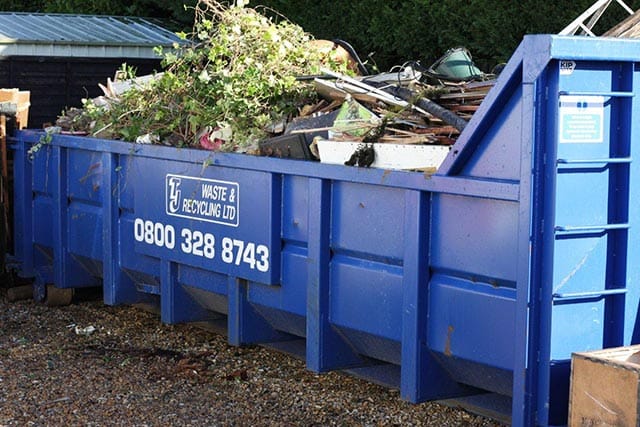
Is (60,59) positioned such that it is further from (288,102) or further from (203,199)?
(203,199)

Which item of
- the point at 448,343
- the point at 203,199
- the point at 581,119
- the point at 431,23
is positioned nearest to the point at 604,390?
the point at 448,343

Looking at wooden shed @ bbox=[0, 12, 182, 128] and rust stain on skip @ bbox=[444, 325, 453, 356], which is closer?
rust stain on skip @ bbox=[444, 325, 453, 356]

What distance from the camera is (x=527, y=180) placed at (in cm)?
443

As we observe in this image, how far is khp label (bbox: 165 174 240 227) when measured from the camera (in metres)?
6.28

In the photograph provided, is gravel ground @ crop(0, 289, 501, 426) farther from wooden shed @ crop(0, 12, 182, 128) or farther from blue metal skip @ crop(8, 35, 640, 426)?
wooden shed @ crop(0, 12, 182, 128)

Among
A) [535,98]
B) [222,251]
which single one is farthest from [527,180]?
[222,251]

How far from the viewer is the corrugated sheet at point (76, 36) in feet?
Answer: 38.6

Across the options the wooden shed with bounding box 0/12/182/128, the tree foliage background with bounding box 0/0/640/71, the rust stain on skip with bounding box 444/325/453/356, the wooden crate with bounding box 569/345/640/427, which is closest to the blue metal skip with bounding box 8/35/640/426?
the rust stain on skip with bounding box 444/325/453/356

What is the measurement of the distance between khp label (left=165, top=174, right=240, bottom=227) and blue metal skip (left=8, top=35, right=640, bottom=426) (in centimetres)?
1

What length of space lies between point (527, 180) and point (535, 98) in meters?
0.33

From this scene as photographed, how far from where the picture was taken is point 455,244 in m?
4.89

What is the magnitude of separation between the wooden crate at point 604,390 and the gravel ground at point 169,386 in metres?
1.30

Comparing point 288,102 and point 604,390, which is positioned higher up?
point 288,102

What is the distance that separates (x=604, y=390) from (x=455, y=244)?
101 cm
